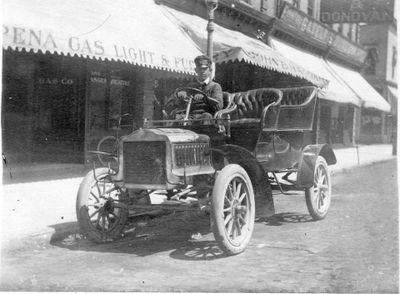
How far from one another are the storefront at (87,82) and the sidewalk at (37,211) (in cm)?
224

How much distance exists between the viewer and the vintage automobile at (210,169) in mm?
5027

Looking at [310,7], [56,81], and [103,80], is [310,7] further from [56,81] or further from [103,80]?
[56,81]

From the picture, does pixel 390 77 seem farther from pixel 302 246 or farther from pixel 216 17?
pixel 302 246

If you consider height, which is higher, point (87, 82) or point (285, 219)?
point (87, 82)

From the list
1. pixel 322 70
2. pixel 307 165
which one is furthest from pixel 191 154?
pixel 322 70

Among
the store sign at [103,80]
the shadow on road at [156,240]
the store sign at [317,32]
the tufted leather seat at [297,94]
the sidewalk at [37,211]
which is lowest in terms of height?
the shadow on road at [156,240]

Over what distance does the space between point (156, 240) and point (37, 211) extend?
6.11ft

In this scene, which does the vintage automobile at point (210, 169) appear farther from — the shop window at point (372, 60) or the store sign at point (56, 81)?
the shop window at point (372, 60)

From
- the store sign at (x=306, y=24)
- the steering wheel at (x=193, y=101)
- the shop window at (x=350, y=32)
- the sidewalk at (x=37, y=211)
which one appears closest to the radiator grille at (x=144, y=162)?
the steering wheel at (x=193, y=101)

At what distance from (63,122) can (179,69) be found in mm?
3279

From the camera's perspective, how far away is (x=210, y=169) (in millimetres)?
5574

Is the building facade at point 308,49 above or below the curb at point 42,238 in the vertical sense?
above

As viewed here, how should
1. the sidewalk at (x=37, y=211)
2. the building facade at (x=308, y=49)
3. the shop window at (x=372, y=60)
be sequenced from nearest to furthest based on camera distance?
1. the sidewalk at (x=37, y=211)
2. the building facade at (x=308, y=49)
3. the shop window at (x=372, y=60)

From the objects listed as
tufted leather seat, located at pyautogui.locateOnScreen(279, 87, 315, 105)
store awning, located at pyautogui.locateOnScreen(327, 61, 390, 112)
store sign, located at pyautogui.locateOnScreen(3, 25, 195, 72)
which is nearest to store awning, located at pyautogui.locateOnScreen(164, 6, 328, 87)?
store sign, located at pyautogui.locateOnScreen(3, 25, 195, 72)
